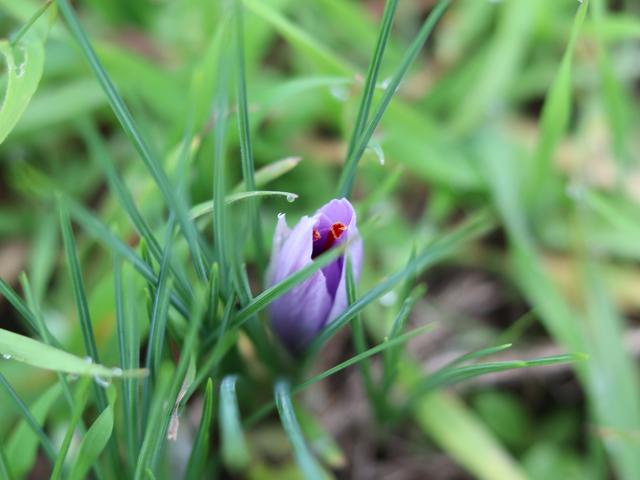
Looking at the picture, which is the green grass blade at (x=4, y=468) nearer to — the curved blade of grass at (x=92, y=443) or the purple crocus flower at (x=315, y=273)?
the curved blade of grass at (x=92, y=443)

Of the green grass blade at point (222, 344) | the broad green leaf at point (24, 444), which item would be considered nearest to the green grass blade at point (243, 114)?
the green grass blade at point (222, 344)

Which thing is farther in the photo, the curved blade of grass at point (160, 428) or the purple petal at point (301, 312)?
the purple petal at point (301, 312)

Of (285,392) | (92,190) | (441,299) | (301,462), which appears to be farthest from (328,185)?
(301,462)

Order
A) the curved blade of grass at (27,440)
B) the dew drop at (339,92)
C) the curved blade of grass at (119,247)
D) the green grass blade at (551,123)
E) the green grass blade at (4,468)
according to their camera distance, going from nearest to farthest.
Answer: the curved blade of grass at (119,247)
the green grass blade at (4,468)
the curved blade of grass at (27,440)
the green grass blade at (551,123)
the dew drop at (339,92)

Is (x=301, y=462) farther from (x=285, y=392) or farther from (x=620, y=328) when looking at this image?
(x=620, y=328)

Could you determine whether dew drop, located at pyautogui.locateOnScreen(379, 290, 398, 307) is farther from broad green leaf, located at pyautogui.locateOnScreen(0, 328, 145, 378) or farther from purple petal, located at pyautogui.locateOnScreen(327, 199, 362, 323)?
broad green leaf, located at pyautogui.locateOnScreen(0, 328, 145, 378)

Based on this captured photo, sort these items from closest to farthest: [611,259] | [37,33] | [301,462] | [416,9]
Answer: [301,462] → [37,33] → [611,259] → [416,9]

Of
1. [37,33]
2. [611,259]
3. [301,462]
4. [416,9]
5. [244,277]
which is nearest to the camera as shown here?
[301,462]

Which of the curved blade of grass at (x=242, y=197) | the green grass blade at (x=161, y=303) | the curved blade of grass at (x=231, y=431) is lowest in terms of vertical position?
the curved blade of grass at (x=231, y=431)
